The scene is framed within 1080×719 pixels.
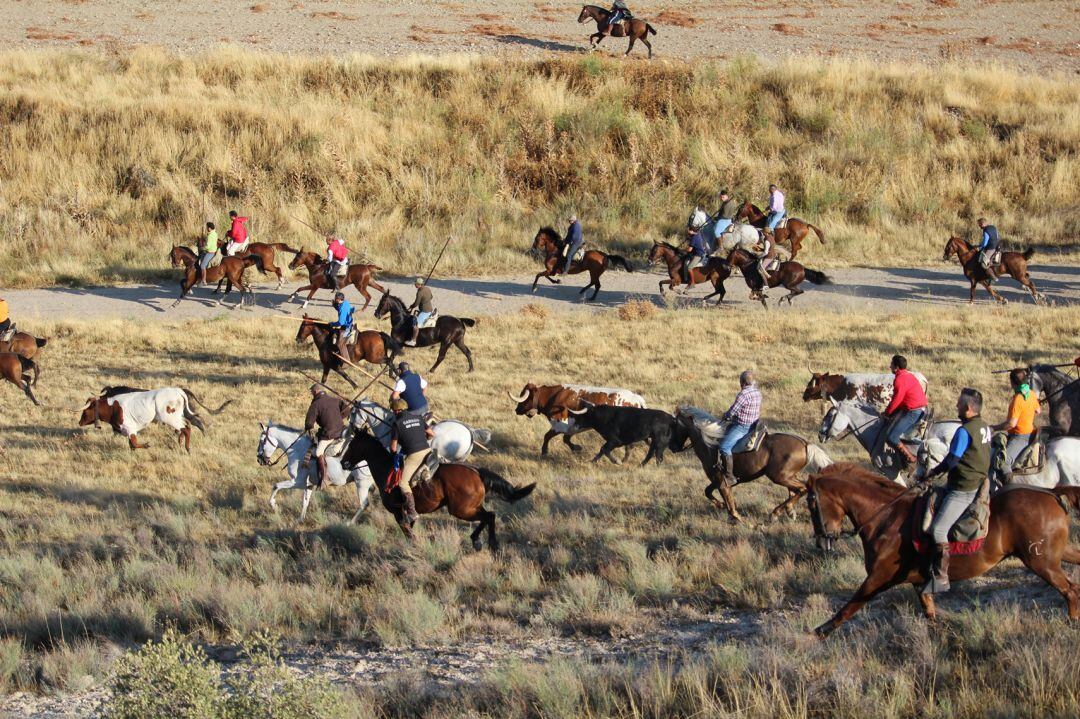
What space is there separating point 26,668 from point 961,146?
31194 mm

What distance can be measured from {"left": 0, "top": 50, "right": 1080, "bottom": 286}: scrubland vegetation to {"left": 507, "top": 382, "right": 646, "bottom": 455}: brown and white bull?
13066 millimetres

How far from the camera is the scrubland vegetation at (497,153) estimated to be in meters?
31.2

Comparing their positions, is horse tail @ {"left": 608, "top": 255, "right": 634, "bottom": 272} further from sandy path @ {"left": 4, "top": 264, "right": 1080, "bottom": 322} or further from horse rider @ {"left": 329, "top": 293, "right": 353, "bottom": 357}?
horse rider @ {"left": 329, "top": 293, "right": 353, "bottom": 357}

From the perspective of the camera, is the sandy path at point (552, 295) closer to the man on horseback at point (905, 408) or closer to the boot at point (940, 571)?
the man on horseback at point (905, 408)

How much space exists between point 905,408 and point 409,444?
583 centimetres

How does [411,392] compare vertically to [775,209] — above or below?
below

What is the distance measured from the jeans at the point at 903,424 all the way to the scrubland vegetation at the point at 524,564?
141 cm

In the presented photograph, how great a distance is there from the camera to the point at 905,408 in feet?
43.2

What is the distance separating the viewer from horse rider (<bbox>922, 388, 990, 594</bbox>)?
859 centimetres

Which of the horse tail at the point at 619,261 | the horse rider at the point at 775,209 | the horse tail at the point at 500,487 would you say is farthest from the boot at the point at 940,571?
the horse rider at the point at 775,209

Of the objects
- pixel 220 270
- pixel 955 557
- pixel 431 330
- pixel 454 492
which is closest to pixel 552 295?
pixel 431 330

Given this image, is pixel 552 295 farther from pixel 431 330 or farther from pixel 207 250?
pixel 207 250

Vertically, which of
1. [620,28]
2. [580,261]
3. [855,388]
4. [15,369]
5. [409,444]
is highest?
[620,28]

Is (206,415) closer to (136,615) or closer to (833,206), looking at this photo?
(136,615)
